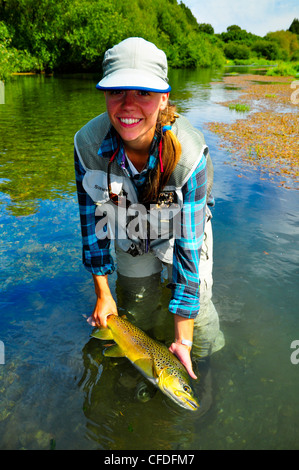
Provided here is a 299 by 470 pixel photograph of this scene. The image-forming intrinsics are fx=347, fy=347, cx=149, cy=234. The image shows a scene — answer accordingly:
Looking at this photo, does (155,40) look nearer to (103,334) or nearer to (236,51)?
(236,51)

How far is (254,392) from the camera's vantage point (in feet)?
9.57

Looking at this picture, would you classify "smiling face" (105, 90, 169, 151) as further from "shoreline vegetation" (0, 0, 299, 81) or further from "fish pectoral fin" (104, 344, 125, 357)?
"shoreline vegetation" (0, 0, 299, 81)

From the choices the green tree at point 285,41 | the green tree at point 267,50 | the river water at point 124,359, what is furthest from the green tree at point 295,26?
the river water at point 124,359

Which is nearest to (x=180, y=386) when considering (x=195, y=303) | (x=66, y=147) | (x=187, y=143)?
(x=195, y=303)

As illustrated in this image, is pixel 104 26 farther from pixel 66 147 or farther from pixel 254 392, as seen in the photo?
pixel 254 392

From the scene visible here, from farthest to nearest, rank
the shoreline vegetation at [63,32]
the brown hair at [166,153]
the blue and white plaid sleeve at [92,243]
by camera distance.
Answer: the shoreline vegetation at [63,32], the blue and white plaid sleeve at [92,243], the brown hair at [166,153]

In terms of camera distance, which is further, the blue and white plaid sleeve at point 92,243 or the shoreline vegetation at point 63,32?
the shoreline vegetation at point 63,32

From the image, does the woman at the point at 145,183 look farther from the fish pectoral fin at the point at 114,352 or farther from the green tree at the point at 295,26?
the green tree at the point at 295,26

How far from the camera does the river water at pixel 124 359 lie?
255 cm

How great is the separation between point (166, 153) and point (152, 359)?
1520 millimetres

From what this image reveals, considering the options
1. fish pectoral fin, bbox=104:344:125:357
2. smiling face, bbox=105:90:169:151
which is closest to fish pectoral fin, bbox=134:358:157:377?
fish pectoral fin, bbox=104:344:125:357

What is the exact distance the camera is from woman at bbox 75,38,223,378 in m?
2.12

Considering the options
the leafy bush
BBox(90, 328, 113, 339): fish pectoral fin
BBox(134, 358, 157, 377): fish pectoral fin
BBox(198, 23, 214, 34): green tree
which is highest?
BBox(198, 23, 214, 34): green tree

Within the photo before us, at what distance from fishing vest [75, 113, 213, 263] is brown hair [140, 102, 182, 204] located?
43 millimetres
